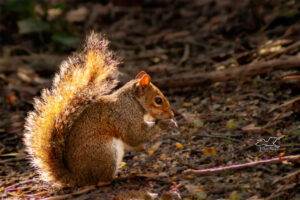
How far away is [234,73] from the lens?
4148 mm

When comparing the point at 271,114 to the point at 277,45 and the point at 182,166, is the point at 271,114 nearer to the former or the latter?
the point at 182,166

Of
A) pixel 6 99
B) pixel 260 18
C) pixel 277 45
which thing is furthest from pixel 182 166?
pixel 260 18

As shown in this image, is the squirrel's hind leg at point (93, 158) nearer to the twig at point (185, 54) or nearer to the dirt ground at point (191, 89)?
the dirt ground at point (191, 89)

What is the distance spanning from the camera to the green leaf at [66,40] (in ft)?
20.1

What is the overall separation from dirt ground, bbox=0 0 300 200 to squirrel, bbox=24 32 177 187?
0.17 meters

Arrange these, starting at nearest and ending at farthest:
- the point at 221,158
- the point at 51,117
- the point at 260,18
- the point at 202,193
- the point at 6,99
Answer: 1. the point at 202,193
2. the point at 51,117
3. the point at 221,158
4. the point at 6,99
5. the point at 260,18

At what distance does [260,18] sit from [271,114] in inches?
96.6

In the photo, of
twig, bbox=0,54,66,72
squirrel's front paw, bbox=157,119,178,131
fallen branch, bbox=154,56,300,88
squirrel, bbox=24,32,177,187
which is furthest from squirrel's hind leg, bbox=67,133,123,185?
twig, bbox=0,54,66,72

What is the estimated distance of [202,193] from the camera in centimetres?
270

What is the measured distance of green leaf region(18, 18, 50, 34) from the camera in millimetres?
6143

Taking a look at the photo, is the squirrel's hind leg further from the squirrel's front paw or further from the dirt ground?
the squirrel's front paw

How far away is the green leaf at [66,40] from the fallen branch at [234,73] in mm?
2131

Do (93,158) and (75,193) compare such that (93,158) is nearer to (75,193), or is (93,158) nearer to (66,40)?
(75,193)

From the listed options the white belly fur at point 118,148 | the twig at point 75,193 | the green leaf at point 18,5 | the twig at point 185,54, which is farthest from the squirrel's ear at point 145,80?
the green leaf at point 18,5
